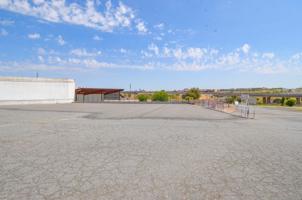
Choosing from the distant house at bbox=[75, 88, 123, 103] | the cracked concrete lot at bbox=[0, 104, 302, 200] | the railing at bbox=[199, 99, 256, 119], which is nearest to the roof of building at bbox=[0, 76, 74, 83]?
the distant house at bbox=[75, 88, 123, 103]

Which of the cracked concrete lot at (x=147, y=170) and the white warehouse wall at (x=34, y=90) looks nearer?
the cracked concrete lot at (x=147, y=170)

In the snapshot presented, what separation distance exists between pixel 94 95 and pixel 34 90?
1987cm

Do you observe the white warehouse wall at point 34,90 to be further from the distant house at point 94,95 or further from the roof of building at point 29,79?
the distant house at point 94,95

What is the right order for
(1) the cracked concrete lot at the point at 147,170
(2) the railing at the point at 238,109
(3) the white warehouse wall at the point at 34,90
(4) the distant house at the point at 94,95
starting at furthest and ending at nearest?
(4) the distant house at the point at 94,95 < (3) the white warehouse wall at the point at 34,90 < (2) the railing at the point at 238,109 < (1) the cracked concrete lot at the point at 147,170

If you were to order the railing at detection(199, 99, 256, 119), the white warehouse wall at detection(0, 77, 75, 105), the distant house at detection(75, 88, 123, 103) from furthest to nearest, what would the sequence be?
the distant house at detection(75, 88, 123, 103) → the white warehouse wall at detection(0, 77, 75, 105) → the railing at detection(199, 99, 256, 119)

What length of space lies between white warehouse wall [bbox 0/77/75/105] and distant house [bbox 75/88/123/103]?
687 centimetres

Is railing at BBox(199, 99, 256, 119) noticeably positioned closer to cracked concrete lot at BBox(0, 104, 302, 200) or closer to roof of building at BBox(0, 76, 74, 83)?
cracked concrete lot at BBox(0, 104, 302, 200)

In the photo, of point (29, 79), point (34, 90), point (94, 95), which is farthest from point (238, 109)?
point (94, 95)

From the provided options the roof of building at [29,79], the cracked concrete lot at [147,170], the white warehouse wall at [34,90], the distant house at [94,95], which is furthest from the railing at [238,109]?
the distant house at [94,95]

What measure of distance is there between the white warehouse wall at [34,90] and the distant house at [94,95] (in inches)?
270

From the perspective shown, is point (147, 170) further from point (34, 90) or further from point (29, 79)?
point (34, 90)

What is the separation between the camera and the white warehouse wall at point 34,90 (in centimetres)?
3225

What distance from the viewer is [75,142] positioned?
785cm

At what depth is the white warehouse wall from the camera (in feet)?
106
